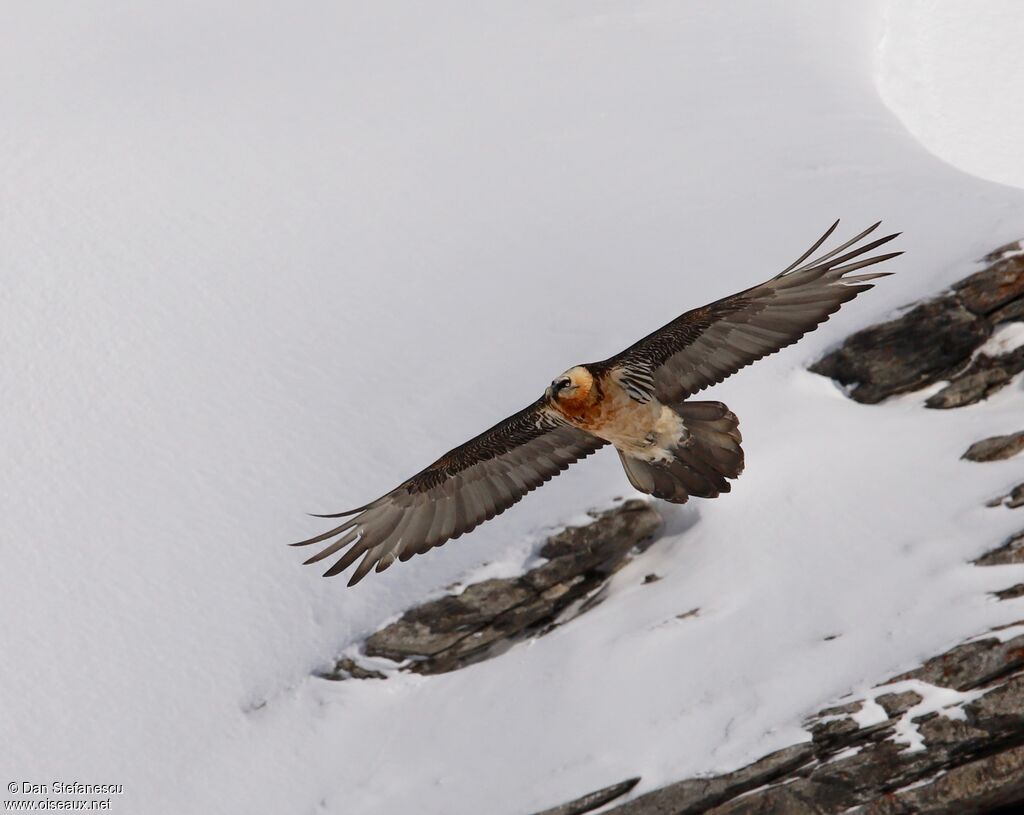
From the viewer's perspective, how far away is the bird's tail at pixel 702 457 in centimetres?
780

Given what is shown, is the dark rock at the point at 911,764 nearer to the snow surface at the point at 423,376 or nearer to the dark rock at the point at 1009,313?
the snow surface at the point at 423,376

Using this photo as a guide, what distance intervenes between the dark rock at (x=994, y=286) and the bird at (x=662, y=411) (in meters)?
3.81

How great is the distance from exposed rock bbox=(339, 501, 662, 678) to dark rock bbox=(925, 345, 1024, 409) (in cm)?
294

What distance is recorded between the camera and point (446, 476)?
8.58 metres

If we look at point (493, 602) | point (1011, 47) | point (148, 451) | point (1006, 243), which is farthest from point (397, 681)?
point (1011, 47)

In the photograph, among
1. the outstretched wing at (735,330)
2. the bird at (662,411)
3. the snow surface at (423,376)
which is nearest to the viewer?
the outstretched wing at (735,330)

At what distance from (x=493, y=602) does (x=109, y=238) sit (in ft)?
29.7

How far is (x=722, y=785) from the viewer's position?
892 cm

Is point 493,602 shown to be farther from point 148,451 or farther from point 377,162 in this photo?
point 377,162

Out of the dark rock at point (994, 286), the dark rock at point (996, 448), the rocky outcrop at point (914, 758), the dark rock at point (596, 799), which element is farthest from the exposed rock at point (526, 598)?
the dark rock at point (994, 286)

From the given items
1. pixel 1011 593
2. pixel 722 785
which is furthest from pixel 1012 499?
pixel 722 785

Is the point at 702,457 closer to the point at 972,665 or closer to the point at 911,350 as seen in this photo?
the point at 972,665

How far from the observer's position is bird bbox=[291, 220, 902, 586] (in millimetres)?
7543

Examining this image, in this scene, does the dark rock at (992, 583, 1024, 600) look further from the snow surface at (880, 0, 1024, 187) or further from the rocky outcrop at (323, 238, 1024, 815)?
the snow surface at (880, 0, 1024, 187)
